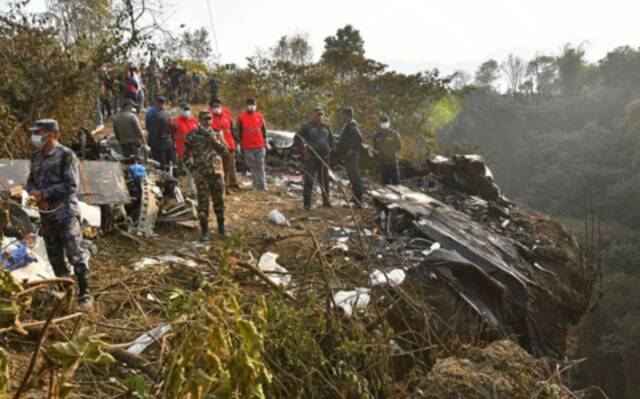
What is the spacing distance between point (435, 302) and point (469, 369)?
1.34 meters

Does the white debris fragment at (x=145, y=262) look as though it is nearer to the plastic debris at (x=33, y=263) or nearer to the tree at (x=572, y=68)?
the plastic debris at (x=33, y=263)

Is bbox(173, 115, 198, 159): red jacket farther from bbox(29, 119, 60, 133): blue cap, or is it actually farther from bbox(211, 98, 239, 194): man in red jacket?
bbox(29, 119, 60, 133): blue cap

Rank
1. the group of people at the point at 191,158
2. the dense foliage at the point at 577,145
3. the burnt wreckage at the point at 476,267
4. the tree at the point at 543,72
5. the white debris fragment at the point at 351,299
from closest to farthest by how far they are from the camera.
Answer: the white debris fragment at the point at 351,299
the group of people at the point at 191,158
the burnt wreckage at the point at 476,267
the dense foliage at the point at 577,145
the tree at the point at 543,72

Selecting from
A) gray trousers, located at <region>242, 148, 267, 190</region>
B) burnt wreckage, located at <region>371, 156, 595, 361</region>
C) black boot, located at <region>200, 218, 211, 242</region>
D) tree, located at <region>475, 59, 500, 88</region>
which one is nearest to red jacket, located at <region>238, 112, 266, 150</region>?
gray trousers, located at <region>242, 148, 267, 190</region>

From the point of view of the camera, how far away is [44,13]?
8742 millimetres

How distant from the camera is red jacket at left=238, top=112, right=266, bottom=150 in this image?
809 centimetres

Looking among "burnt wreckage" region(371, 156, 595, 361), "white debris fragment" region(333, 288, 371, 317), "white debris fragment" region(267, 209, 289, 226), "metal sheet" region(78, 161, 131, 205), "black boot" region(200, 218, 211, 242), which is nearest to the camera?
"white debris fragment" region(333, 288, 371, 317)

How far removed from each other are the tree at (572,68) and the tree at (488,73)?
18703 mm

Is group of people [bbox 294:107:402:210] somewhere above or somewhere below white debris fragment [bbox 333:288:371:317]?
above

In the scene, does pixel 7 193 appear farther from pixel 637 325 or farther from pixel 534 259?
pixel 637 325

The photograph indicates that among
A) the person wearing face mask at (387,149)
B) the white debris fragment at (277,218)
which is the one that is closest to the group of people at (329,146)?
the person wearing face mask at (387,149)

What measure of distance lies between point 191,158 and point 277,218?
1678mm

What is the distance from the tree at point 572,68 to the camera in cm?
5153

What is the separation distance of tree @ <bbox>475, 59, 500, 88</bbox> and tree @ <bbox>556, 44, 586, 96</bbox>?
1870 cm
